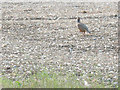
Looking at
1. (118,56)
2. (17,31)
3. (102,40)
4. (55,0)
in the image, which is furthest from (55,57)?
(55,0)

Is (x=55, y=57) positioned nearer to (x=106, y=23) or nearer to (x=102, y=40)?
(x=102, y=40)

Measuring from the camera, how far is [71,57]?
28.8 feet

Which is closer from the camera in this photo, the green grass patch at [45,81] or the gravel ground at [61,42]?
the green grass patch at [45,81]

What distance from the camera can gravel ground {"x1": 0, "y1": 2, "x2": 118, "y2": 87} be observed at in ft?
25.1

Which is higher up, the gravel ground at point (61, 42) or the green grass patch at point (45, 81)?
the green grass patch at point (45, 81)

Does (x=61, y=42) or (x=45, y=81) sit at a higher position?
(x=45, y=81)

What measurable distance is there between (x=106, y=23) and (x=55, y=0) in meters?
7.11

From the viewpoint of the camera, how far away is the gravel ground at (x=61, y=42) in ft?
25.1

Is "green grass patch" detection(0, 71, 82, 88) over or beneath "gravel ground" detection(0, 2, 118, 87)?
over

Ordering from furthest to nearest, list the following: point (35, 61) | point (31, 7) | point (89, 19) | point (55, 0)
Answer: point (55, 0) < point (31, 7) < point (89, 19) < point (35, 61)

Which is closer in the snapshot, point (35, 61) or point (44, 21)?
point (35, 61)

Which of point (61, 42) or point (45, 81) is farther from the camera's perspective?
point (61, 42)

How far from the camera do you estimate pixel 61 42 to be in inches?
413

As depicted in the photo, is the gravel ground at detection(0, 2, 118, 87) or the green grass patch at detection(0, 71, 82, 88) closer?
the green grass patch at detection(0, 71, 82, 88)
